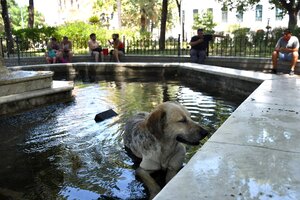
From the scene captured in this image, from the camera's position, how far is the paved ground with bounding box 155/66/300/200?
277 centimetres

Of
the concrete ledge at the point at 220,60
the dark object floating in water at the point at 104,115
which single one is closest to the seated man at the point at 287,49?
the concrete ledge at the point at 220,60

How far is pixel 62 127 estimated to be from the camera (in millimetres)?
7000

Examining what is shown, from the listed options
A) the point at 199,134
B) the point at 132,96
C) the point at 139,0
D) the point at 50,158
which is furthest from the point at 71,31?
the point at 139,0

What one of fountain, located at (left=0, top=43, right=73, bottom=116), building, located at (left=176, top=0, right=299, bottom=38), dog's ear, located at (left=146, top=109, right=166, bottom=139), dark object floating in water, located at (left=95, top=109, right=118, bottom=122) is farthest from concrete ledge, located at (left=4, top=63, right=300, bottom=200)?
building, located at (left=176, top=0, right=299, bottom=38)

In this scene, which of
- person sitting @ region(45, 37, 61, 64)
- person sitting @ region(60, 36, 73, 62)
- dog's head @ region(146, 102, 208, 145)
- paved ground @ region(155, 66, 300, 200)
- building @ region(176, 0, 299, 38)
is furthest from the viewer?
building @ region(176, 0, 299, 38)

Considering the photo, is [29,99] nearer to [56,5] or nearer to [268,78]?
[268,78]

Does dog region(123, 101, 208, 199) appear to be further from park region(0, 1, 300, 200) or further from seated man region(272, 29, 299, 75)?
seated man region(272, 29, 299, 75)

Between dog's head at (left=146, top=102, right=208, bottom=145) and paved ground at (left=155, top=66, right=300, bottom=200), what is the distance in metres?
0.19

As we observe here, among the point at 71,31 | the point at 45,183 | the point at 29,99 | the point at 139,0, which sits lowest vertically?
the point at 45,183

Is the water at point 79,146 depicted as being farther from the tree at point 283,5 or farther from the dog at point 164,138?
the tree at point 283,5

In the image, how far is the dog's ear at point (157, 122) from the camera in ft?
13.5

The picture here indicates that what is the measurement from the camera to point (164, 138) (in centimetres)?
423

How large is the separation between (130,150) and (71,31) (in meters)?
22.8

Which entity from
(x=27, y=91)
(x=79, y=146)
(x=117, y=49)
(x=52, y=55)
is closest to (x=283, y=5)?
(x=117, y=49)
